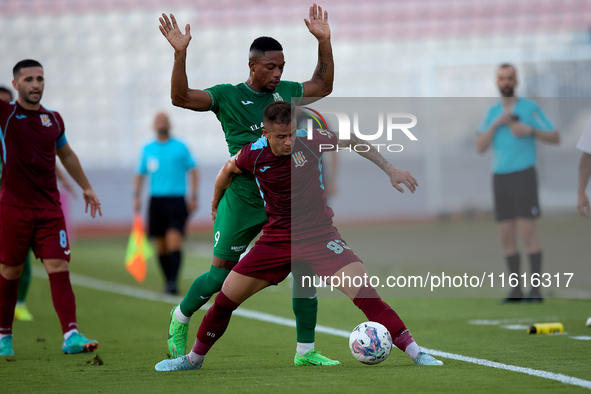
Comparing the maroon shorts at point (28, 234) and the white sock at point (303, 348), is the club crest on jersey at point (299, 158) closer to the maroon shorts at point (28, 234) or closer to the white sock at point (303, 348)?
the white sock at point (303, 348)

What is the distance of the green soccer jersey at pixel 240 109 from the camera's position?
4.77 metres

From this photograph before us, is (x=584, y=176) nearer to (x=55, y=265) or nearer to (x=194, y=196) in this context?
(x=55, y=265)

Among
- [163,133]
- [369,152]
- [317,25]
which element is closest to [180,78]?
[317,25]

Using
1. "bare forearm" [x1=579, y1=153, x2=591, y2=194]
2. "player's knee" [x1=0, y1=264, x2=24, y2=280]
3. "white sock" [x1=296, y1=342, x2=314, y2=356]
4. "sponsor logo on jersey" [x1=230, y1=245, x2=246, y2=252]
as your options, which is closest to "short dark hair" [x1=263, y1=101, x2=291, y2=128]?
"sponsor logo on jersey" [x1=230, y1=245, x2=246, y2=252]

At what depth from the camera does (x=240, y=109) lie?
4.77 meters

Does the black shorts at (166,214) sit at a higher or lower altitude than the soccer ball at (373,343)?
higher

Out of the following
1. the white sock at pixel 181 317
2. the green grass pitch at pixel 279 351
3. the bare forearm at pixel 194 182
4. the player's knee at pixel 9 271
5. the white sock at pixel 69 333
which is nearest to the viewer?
the green grass pitch at pixel 279 351

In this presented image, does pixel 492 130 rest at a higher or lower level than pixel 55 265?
higher

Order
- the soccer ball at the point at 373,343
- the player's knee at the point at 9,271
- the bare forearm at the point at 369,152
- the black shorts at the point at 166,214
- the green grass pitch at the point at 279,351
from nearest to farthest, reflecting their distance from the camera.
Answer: the green grass pitch at the point at 279,351 → the soccer ball at the point at 373,343 → the bare forearm at the point at 369,152 → the player's knee at the point at 9,271 → the black shorts at the point at 166,214

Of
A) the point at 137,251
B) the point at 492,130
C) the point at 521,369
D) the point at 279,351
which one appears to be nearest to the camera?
the point at 521,369

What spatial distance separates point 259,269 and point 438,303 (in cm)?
426

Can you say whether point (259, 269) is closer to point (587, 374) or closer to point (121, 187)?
point (587, 374)

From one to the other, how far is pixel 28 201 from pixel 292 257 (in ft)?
7.63

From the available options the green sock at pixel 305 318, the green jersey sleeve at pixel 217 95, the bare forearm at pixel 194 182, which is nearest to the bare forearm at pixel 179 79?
the green jersey sleeve at pixel 217 95
